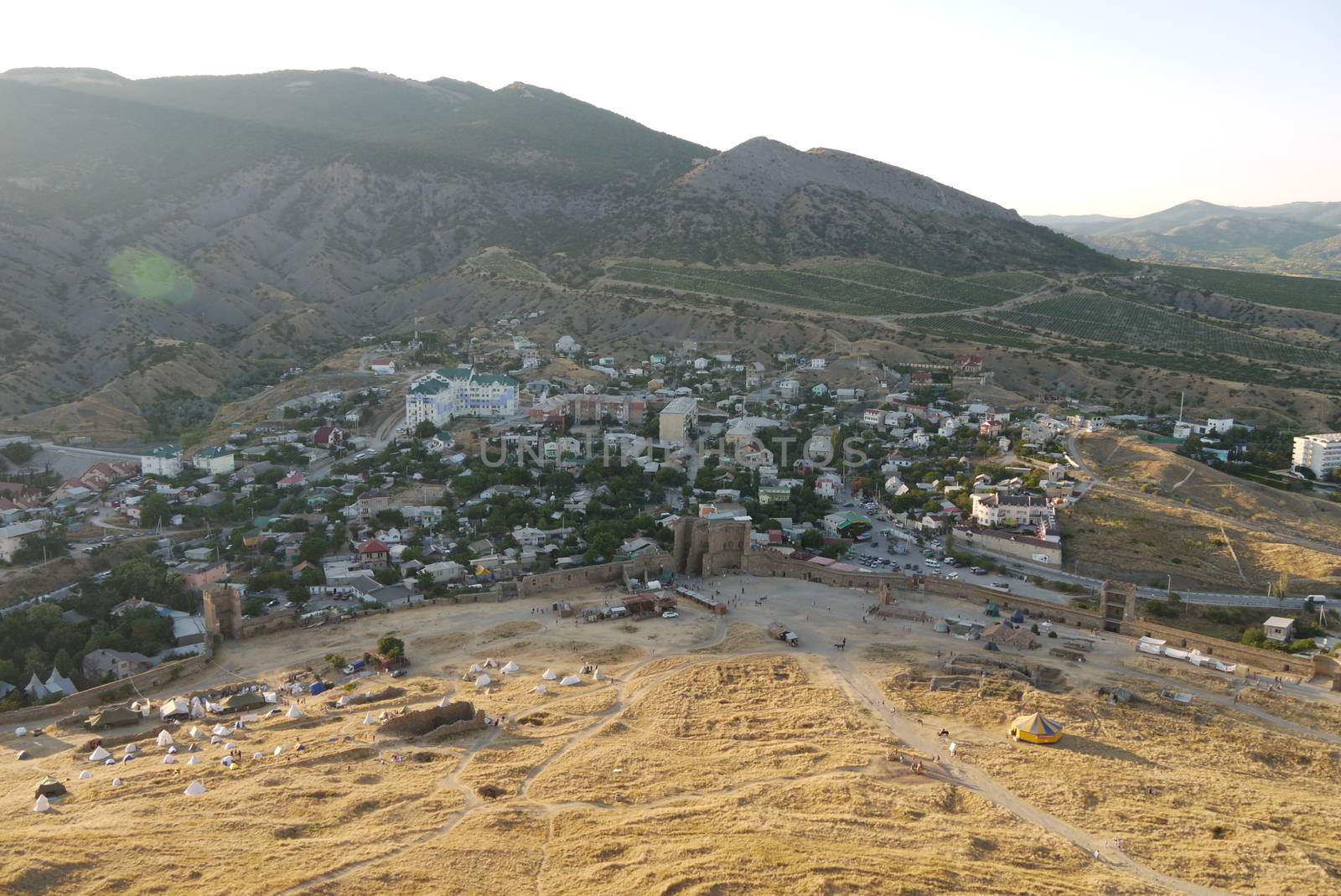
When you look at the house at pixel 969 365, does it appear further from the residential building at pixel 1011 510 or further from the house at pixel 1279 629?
the house at pixel 1279 629

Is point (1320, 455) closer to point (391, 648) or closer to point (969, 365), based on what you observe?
point (969, 365)

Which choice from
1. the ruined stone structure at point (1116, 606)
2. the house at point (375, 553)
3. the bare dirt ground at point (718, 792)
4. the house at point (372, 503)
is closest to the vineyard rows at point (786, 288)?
the house at point (372, 503)

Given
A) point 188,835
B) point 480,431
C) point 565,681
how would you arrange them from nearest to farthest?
point 188,835, point 565,681, point 480,431

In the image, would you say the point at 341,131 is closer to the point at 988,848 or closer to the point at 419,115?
the point at 419,115

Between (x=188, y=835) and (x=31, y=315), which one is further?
(x=31, y=315)

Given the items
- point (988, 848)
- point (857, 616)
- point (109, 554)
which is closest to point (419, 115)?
point (109, 554)

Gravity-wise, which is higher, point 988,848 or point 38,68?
point 38,68

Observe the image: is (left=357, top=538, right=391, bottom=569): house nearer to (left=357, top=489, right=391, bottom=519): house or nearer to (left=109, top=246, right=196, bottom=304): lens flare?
(left=357, top=489, right=391, bottom=519): house
